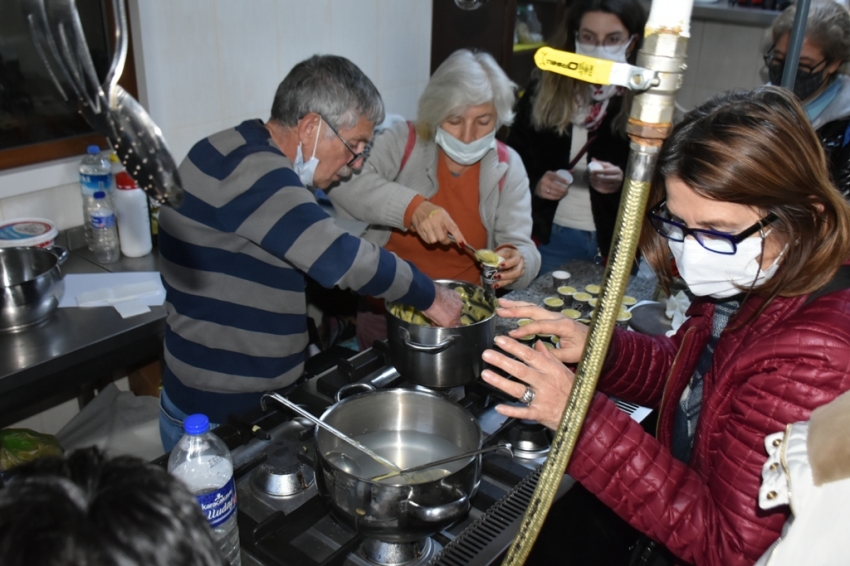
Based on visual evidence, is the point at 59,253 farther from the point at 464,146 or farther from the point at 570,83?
the point at 570,83

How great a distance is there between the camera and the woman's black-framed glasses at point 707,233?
3.39 feet

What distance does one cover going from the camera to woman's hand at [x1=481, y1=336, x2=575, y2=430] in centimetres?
104

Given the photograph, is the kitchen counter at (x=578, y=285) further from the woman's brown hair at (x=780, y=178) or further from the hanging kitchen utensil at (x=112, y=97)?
the hanging kitchen utensil at (x=112, y=97)

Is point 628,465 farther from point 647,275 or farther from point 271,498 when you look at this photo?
point 647,275

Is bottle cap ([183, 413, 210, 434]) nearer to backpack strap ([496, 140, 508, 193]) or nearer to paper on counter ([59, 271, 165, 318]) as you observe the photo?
paper on counter ([59, 271, 165, 318])

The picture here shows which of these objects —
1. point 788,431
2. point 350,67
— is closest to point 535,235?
point 350,67

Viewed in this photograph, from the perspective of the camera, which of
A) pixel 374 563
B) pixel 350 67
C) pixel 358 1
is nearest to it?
pixel 374 563

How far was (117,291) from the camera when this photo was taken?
2.09 metres

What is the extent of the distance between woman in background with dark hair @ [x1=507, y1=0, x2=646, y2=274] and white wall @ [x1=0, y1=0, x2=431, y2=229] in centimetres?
83

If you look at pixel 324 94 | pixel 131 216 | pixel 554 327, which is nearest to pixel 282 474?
pixel 554 327

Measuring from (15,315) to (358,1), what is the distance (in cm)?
190

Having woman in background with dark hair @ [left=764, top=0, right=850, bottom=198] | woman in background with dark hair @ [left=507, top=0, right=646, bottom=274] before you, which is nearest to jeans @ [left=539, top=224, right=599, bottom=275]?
woman in background with dark hair @ [left=507, top=0, right=646, bottom=274]

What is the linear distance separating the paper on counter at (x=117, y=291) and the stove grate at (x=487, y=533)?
1.31m

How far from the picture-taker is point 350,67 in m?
1.66
